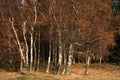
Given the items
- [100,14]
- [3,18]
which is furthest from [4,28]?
[100,14]

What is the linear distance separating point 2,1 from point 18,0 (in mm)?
2156

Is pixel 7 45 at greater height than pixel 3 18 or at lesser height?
lesser

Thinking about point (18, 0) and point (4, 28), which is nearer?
point (18, 0)

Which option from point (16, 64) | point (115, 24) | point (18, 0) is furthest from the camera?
point (115, 24)

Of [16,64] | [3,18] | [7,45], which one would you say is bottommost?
[16,64]

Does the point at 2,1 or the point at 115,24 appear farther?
the point at 115,24

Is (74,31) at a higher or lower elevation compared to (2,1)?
lower

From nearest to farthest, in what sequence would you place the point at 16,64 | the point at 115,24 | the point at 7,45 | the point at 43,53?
1. the point at 7,45
2. the point at 16,64
3. the point at 115,24
4. the point at 43,53

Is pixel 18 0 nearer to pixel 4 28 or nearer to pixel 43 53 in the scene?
pixel 4 28

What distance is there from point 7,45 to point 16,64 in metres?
6.22

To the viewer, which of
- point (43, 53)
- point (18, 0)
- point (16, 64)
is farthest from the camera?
point (43, 53)

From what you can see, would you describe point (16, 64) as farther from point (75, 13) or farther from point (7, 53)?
point (75, 13)

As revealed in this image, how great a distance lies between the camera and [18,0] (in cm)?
3550

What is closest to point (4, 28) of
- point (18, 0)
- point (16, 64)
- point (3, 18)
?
point (3, 18)
